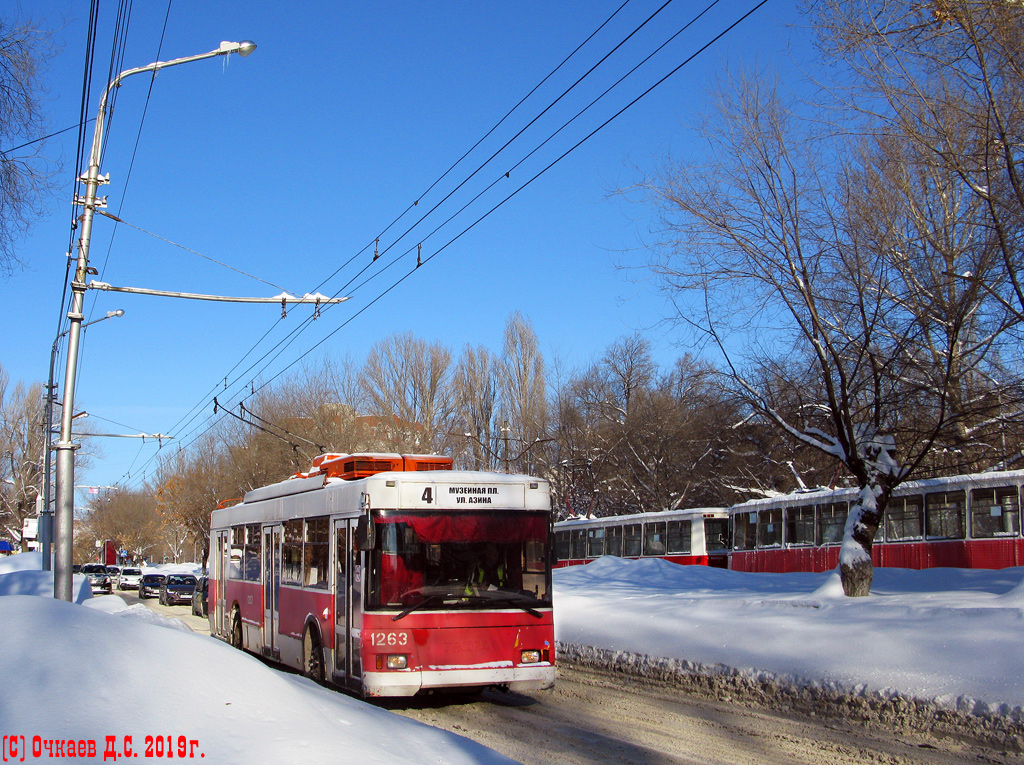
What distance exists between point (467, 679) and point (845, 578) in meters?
7.97

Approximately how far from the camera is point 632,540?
33.4m

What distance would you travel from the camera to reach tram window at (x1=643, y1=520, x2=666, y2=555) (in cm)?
3200

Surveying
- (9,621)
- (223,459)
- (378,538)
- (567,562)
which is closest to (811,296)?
(378,538)

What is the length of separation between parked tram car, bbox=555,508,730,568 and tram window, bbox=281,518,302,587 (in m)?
17.5

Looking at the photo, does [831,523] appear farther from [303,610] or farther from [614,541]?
[303,610]

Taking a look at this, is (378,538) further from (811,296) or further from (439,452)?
(439,452)

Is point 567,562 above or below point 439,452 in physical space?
below

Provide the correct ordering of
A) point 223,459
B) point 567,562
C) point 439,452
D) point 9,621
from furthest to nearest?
point 223,459
point 439,452
point 567,562
point 9,621

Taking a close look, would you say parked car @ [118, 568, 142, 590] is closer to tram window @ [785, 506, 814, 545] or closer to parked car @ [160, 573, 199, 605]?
parked car @ [160, 573, 199, 605]

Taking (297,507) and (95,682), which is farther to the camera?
(297,507)

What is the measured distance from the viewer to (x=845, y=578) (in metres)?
14.8

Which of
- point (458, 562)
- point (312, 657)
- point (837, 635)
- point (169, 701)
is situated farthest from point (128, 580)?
point (169, 701)

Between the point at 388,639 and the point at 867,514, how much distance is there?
8950 millimetres

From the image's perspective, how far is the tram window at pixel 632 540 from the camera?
3303cm
